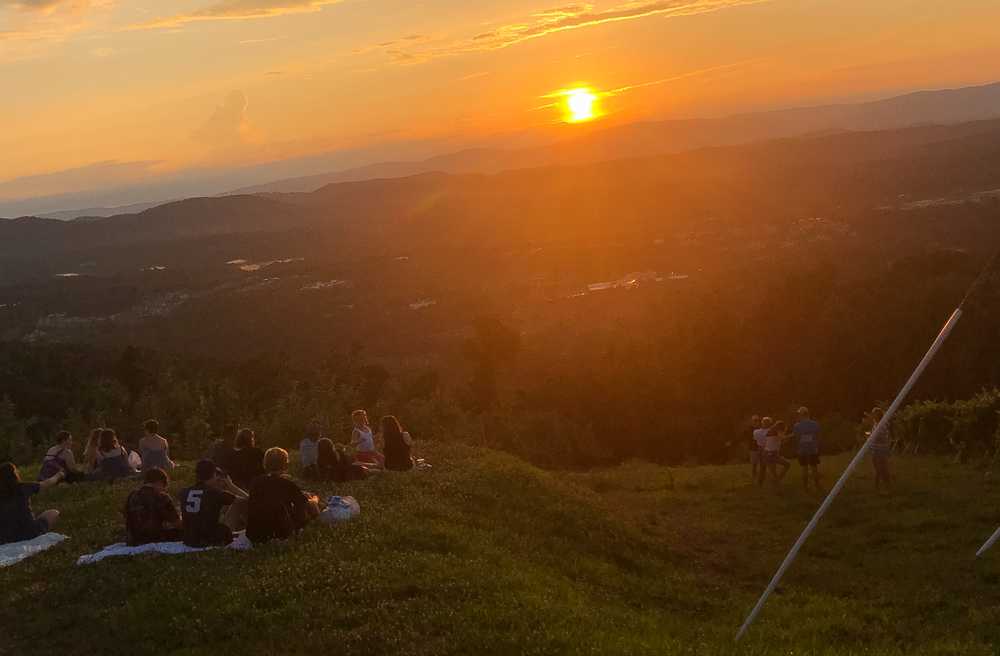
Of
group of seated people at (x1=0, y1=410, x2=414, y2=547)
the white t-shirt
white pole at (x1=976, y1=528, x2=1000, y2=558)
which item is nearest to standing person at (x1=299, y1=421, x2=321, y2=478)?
group of seated people at (x1=0, y1=410, x2=414, y2=547)

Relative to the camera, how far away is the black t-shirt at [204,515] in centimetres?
1186

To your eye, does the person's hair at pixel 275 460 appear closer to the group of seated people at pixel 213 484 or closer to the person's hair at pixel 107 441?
the group of seated people at pixel 213 484

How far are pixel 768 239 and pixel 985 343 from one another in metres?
105

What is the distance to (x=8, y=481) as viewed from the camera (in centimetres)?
1338

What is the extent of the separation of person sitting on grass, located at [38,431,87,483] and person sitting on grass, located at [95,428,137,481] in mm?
448

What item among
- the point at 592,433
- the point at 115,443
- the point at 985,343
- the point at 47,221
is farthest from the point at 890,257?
the point at 47,221

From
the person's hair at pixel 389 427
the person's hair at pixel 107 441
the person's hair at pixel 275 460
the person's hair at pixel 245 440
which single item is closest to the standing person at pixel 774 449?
the person's hair at pixel 389 427

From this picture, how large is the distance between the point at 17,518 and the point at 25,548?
686 millimetres

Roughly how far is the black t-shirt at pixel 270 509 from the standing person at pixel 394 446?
5474mm

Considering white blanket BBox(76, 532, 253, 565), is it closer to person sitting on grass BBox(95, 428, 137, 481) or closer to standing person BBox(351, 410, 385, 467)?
standing person BBox(351, 410, 385, 467)

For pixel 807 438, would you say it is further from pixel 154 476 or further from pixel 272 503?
pixel 154 476

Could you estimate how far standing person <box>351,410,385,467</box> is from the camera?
17734 mm

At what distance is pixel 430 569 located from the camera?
1082 cm

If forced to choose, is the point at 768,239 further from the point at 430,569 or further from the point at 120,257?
the point at 430,569
